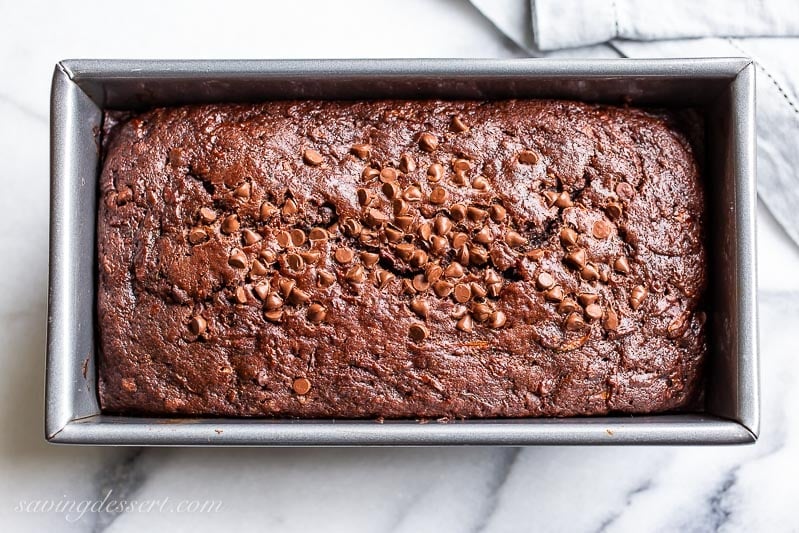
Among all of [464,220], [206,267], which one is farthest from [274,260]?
[464,220]

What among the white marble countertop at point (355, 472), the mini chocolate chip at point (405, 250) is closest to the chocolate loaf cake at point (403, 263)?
the mini chocolate chip at point (405, 250)

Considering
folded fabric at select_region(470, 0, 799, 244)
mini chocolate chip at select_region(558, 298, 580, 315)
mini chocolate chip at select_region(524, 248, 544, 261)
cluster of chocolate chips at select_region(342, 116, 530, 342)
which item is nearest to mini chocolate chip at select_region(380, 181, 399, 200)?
cluster of chocolate chips at select_region(342, 116, 530, 342)

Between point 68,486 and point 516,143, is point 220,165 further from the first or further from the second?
point 68,486

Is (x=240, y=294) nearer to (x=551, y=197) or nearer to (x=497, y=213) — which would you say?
(x=497, y=213)

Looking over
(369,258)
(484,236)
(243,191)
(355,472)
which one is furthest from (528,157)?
(355,472)

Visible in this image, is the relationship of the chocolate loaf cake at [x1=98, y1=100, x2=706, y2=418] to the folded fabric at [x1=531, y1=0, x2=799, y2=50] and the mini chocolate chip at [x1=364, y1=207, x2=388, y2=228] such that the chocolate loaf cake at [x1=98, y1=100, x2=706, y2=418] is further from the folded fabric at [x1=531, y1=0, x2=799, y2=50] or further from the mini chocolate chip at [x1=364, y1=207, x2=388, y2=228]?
the folded fabric at [x1=531, y1=0, x2=799, y2=50]
